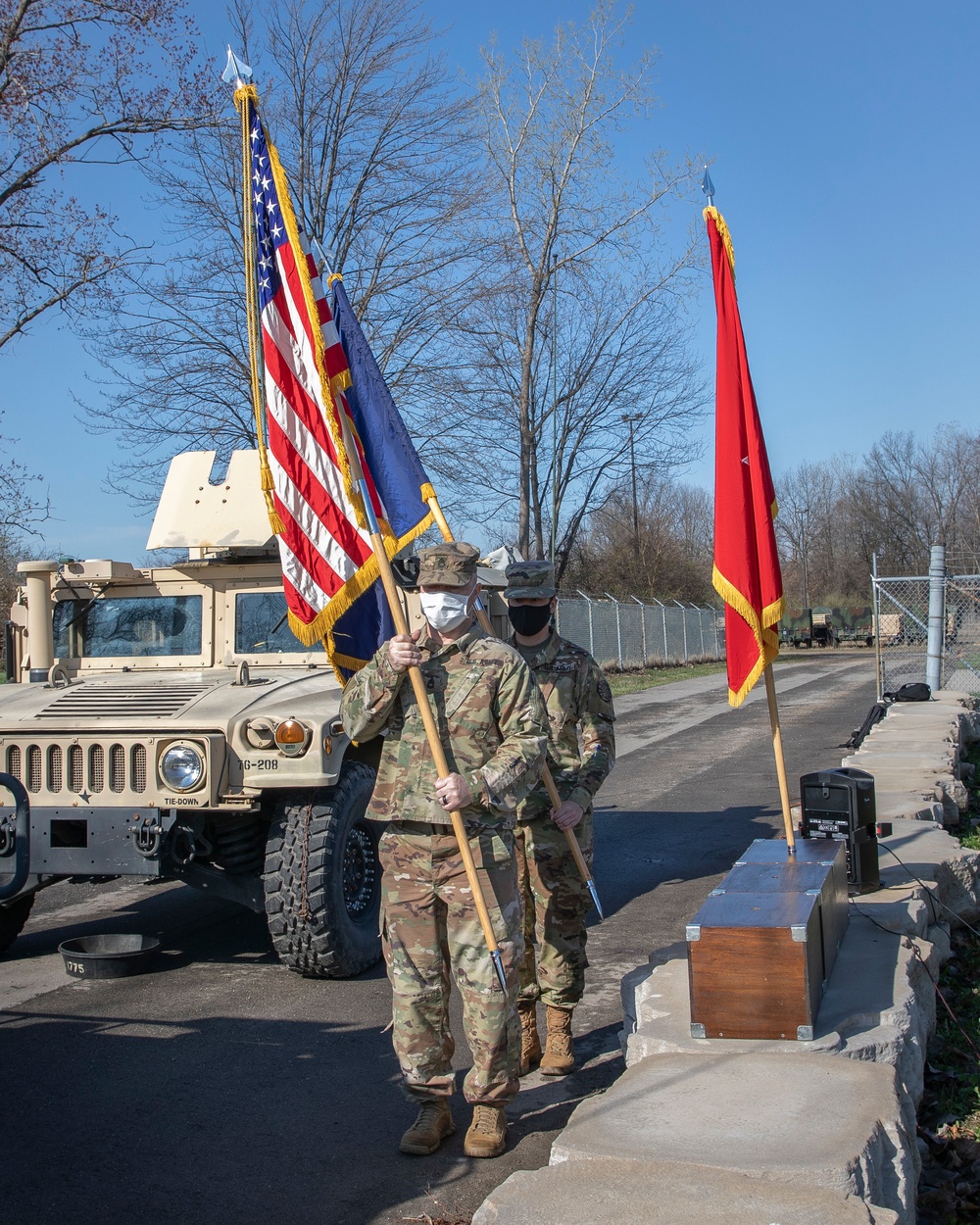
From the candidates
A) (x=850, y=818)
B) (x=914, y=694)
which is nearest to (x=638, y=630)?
(x=914, y=694)

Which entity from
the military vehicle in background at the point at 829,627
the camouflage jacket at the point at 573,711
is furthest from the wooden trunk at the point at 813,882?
the military vehicle in background at the point at 829,627

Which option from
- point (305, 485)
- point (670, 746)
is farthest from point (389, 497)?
point (670, 746)

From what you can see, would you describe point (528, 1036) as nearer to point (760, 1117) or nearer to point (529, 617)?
point (529, 617)

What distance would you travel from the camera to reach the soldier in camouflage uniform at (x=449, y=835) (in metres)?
3.63

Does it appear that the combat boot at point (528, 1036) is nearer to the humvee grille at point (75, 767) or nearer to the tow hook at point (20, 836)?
the tow hook at point (20, 836)

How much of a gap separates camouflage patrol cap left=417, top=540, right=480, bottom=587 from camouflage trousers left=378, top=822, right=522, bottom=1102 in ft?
2.58

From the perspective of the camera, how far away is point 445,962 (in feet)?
12.3

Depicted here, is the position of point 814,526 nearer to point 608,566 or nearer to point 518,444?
point 608,566

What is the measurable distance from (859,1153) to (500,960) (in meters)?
1.31

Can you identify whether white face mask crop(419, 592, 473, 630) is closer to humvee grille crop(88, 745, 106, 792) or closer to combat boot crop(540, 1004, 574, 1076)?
combat boot crop(540, 1004, 574, 1076)

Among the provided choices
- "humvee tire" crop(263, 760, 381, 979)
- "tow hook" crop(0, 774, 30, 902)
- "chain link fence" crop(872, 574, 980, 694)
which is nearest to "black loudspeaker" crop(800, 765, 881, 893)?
"humvee tire" crop(263, 760, 381, 979)

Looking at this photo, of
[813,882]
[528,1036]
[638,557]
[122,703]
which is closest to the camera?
[813,882]

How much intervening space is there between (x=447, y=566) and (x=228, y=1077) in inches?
87.1

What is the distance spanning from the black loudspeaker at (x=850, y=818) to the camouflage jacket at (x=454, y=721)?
1838 millimetres
